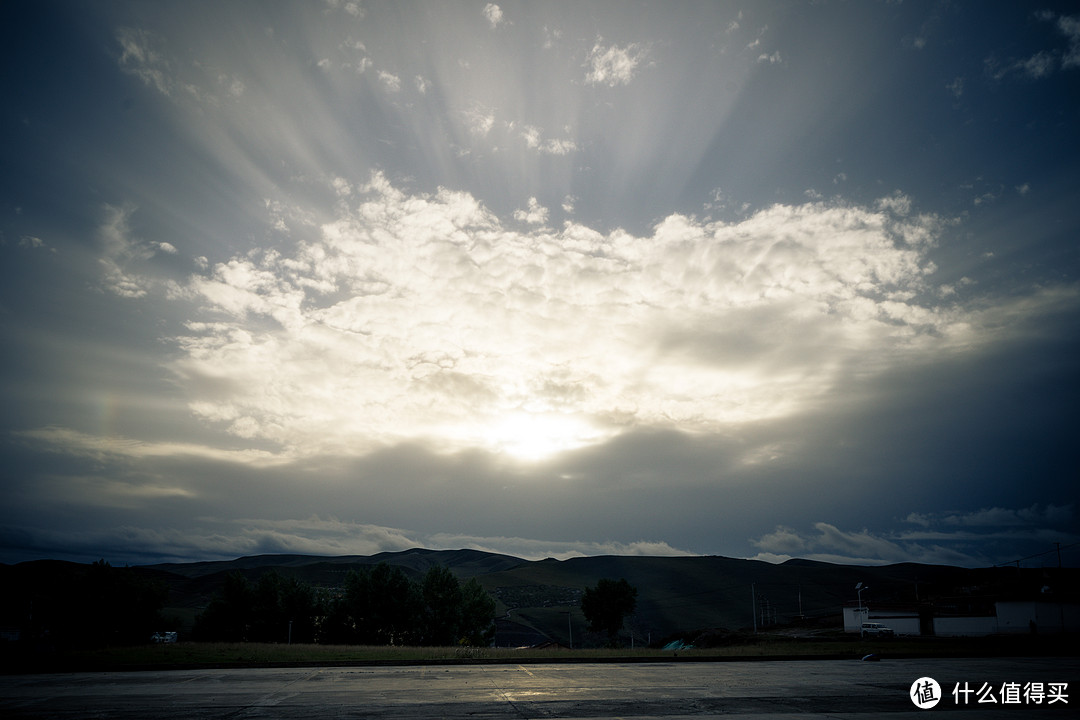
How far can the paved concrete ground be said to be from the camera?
15.2 m

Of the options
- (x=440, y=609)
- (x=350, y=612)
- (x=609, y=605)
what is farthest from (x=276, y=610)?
(x=609, y=605)

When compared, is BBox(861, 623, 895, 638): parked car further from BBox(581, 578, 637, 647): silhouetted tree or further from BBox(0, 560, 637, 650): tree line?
BBox(0, 560, 637, 650): tree line

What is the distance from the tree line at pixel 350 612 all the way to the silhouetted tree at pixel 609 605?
2029 cm

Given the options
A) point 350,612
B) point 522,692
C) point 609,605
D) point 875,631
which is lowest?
point 609,605

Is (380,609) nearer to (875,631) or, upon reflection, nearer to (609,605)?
(609,605)

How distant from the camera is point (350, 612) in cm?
8562

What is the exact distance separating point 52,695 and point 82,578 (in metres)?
82.7

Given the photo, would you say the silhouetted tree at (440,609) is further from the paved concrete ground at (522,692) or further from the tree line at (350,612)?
the paved concrete ground at (522,692)

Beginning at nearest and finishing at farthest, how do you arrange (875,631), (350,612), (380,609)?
1. (875,631)
2. (350,612)
3. (380,609)

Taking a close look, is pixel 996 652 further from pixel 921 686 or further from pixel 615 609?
pixel 615 609

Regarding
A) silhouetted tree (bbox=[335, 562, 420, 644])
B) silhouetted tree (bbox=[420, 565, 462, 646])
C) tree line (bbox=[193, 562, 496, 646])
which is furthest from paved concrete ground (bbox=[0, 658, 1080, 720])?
tree line (bbox=[193, 562, 496, 646])

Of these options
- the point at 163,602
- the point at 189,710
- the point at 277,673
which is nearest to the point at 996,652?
the point at 277,673

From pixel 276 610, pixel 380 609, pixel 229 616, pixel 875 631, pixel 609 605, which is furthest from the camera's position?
pixel 609 605

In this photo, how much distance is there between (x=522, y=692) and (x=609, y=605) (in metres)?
86.8
